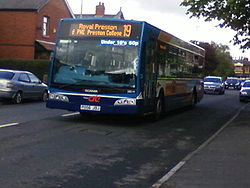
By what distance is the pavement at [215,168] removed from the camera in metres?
6.23

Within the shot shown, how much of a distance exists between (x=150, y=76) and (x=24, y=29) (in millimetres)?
26622

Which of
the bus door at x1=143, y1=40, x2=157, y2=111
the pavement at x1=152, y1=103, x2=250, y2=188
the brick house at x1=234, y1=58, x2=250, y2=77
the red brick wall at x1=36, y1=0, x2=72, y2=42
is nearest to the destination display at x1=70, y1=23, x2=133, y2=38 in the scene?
the bus door at x1=143, y1=40, x2=157, y2=111

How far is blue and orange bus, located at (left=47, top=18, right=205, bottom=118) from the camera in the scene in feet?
39.1

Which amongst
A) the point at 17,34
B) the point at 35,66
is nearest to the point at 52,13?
the point at 17,34

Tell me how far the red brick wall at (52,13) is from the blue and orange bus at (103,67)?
25.7 m

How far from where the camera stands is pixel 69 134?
10516 mm

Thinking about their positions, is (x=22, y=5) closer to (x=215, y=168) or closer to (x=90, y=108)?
(x=90, y=108)

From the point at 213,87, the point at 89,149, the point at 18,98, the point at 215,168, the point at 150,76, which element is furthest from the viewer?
the point at 213,87

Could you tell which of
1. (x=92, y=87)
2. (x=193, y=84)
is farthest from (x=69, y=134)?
(x=193, y=84)

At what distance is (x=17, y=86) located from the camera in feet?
61.6

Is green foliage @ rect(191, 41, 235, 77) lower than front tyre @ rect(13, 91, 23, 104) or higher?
higher

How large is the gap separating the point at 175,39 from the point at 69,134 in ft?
23.2

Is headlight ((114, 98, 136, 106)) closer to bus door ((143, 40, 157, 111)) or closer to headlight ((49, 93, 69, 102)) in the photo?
bus door ((143, 40, 157, 111))

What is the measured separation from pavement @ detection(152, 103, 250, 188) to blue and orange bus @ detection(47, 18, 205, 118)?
2.87m
